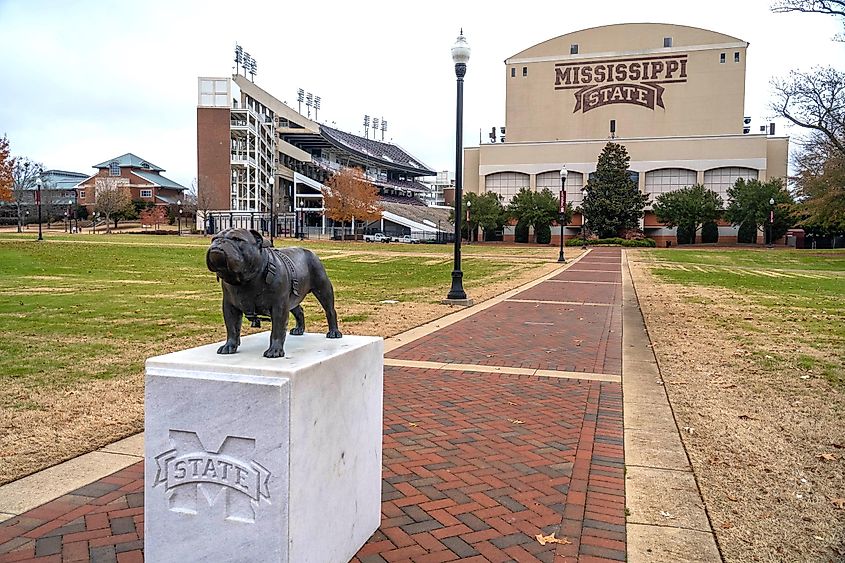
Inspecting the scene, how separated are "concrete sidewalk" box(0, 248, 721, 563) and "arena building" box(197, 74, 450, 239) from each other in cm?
6311

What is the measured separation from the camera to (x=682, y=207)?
216 feet

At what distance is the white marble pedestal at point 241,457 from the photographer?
2.85 meters

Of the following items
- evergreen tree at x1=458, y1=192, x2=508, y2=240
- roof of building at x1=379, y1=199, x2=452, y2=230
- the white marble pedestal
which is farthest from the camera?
roof of building at x1=379, y1=199, x2=452, y2=230

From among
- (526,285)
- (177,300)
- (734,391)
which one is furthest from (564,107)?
(734,391)

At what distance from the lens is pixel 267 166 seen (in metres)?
85.8

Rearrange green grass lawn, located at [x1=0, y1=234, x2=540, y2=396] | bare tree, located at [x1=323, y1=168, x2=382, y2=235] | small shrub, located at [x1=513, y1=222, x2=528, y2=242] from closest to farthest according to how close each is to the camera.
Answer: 1. green grass lawn, located at [x1=0, y1=234, x2=540, y2=396]
2. bare tree, located at [x1=323, y1=168, x2=382, y2=235]
3. small shrub, located at [x1=513, y1=222, x2=528, y2=242]

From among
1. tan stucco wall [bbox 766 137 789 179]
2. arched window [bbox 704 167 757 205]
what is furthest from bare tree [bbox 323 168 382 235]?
tan stucco wall [bbox 766 137 789 179]

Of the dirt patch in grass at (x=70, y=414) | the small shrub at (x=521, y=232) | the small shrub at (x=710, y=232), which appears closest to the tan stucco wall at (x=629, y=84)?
the small shrub at (x=710, y=232)

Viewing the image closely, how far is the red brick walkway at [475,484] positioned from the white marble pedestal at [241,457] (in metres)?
0.59

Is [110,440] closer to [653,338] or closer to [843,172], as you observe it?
[653,338]

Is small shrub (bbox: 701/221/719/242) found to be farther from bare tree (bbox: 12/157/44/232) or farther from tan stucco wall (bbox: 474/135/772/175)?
bare tree (bbox: 12/157/44/232)

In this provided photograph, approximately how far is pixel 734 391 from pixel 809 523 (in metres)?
3.33

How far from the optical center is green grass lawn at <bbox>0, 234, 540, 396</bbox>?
7.94m

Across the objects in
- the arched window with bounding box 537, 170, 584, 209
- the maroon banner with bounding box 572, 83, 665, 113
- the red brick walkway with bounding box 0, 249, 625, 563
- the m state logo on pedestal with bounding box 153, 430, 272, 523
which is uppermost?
the maroon banner with bounding box 572, 83, 665, 113
